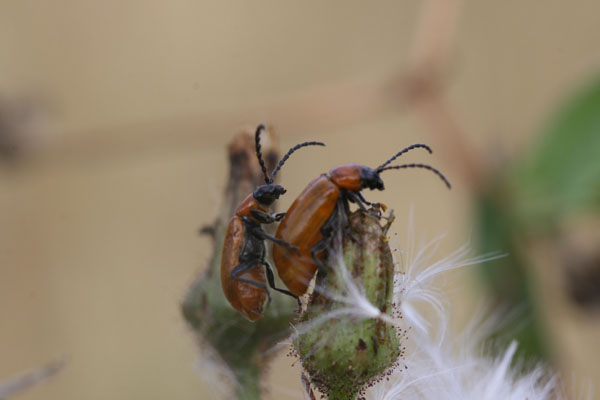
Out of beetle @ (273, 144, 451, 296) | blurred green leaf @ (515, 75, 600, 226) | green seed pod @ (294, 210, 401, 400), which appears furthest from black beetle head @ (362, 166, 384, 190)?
blurred green leaf @ (515, 75, 600, 226)

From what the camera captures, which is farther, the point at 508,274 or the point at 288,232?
the point at 508,274

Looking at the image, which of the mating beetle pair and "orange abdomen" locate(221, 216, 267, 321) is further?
"orange abdomen" locate(221, 216, 267, 321)

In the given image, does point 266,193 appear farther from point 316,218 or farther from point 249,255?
point 316,218

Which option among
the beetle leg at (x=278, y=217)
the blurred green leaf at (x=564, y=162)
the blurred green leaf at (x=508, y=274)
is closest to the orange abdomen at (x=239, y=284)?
the beetle leg at (x=278, y=217)

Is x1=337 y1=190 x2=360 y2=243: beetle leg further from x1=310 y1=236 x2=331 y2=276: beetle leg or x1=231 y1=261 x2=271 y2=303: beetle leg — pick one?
x1=231 y1=261 x2=271 y2=303: beetle leg

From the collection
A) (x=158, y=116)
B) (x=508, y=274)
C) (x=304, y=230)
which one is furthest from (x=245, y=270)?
(x=158, y=116)

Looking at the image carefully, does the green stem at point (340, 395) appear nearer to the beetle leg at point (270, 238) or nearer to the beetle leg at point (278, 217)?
the beetle leg at point (270, 238)
